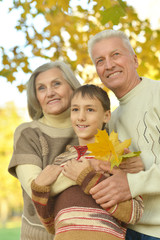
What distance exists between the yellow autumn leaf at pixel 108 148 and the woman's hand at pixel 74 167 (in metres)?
0.14

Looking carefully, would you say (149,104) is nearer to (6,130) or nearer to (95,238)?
(95,238)

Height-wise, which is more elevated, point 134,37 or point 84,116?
point 134,37

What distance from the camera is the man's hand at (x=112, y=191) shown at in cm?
227

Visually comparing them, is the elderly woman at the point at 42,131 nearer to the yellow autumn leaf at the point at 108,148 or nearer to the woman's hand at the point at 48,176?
Result: the woman's hand at the point at 48,176

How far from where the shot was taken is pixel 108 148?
2.22 meters

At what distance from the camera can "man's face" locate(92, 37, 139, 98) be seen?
2.99 m

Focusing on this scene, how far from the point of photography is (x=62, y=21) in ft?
19.2

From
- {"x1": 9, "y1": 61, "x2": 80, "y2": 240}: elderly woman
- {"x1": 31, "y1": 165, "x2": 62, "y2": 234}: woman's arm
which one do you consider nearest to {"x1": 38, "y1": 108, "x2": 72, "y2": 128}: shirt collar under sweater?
{"x1": 9, "y1": 61, "x2": 80, "y2": 240}: elderly woman

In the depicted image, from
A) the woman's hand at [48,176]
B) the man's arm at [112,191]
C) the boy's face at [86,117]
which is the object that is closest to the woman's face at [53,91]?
the boy's face at [86,117]

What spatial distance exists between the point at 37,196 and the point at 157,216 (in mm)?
913

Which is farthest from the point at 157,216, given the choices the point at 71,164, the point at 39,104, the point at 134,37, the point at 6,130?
the point at 6,130

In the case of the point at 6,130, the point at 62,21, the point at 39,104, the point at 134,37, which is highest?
the point at 62,21

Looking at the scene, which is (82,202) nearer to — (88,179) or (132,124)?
(88,179)

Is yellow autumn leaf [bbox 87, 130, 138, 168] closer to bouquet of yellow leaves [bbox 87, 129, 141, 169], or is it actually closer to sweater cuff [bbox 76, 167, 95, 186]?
bouquet of yellow leaves [bbox 87, 129, 141, 169]
